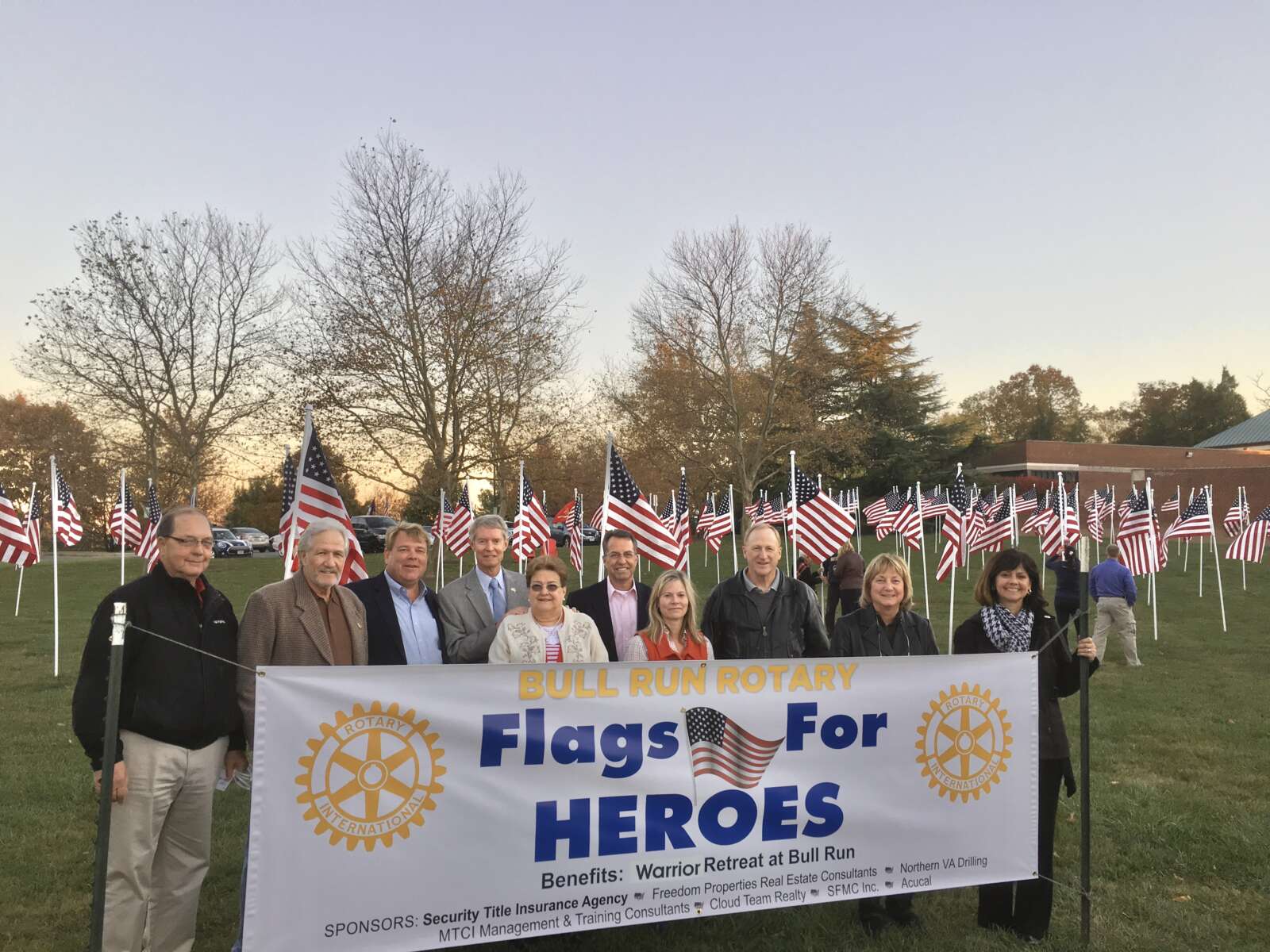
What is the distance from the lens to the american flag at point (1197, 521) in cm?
2094

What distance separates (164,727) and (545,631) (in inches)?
70.0

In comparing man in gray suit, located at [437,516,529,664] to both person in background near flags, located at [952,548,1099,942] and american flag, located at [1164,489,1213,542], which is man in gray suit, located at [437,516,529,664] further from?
american flag, located at [1164,489,1213,542]

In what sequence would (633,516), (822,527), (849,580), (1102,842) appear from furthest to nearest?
(822,527)
(849,580)
(633,516)
(1102,842)

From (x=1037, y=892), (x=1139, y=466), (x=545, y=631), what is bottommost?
(x=1037, y=892)

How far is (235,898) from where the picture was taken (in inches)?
206

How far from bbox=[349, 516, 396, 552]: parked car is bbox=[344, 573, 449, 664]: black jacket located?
38.2 metres

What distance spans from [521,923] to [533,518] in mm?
16337

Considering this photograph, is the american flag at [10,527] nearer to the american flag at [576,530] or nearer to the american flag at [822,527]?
the american flag at [822,527]

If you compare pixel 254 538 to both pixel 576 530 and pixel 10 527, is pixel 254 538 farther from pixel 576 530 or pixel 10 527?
pixel 10 527

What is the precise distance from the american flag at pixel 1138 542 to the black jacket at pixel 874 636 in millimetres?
15136

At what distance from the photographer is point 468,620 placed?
5410 mm

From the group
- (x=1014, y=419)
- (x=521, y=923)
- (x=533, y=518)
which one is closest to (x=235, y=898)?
(x=521, y=923)

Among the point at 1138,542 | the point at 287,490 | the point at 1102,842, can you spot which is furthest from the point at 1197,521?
the point at 287,490

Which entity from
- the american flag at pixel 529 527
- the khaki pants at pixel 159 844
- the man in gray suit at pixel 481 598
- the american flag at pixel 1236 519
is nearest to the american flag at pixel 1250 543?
the american flag at pixel 1236 519
